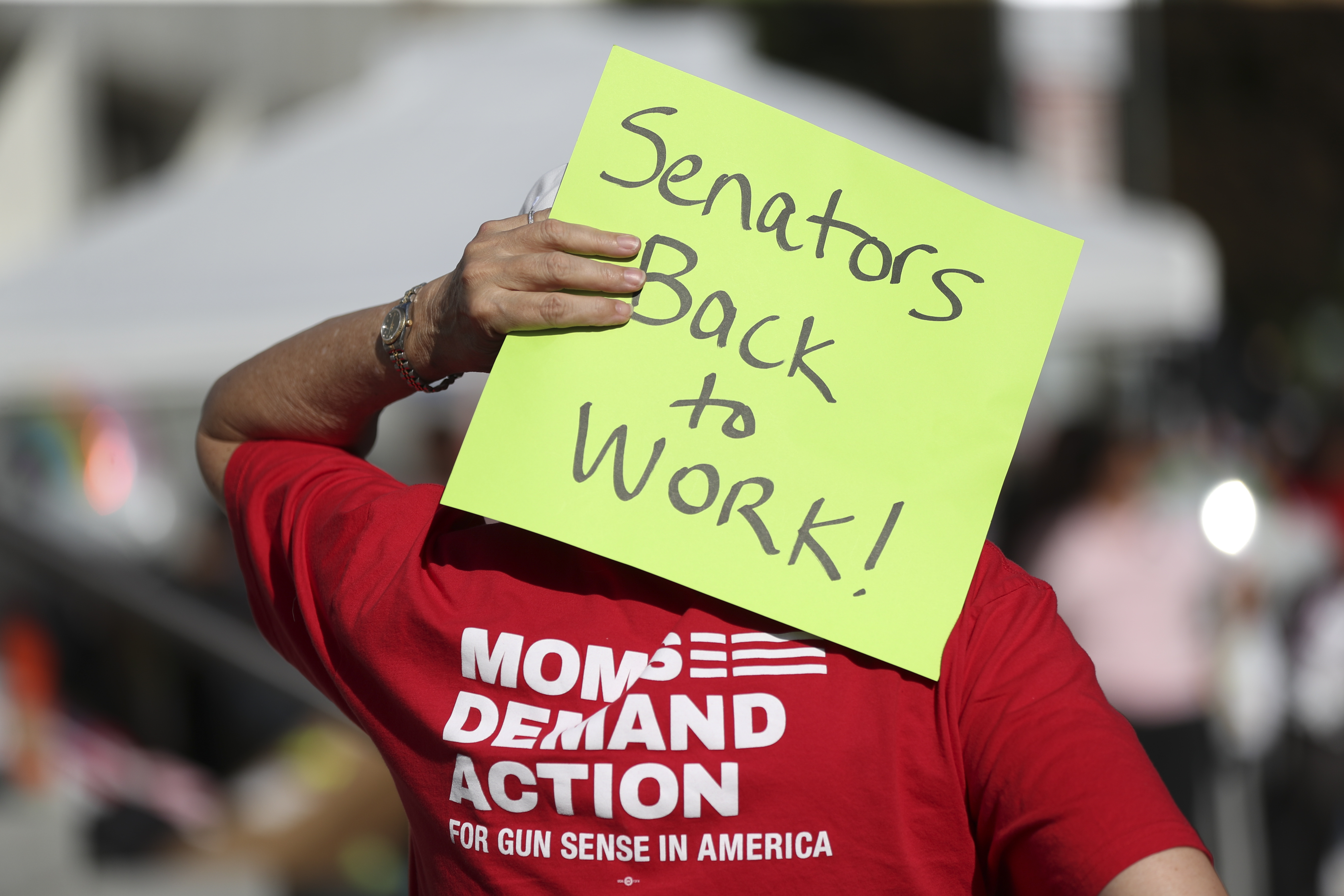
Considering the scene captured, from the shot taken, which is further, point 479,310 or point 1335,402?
point 1335,402

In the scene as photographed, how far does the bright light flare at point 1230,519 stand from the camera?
4336mm

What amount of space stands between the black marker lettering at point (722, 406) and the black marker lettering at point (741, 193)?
14cm

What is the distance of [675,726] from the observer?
0.96 meters

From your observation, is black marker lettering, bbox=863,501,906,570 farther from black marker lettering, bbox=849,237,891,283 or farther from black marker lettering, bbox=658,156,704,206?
black marker lettering, bbox=658,156,704,206

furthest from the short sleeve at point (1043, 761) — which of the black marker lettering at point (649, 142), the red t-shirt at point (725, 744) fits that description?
the black marker lettering at point (649, 142)

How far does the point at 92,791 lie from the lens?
4500mm

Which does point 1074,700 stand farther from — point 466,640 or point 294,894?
point 294,894

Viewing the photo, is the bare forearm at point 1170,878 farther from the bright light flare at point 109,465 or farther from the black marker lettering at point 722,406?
the bright light flare at point 109,465

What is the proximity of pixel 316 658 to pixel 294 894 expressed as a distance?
9.19 feet

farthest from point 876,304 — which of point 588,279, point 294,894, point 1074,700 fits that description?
point 294,894

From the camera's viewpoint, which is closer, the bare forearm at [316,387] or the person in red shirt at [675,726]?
the person in red shirt at [675,726]

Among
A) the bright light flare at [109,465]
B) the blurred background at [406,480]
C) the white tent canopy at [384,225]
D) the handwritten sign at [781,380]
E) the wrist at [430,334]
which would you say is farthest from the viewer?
the bright light flare at [109,465]

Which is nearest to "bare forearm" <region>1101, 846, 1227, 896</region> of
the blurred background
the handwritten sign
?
the handwritten sign

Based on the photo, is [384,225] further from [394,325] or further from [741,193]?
[741,193]
